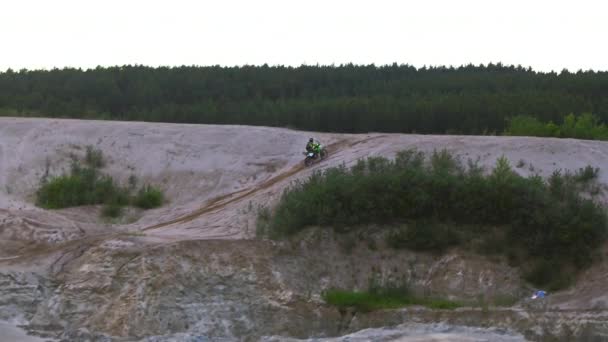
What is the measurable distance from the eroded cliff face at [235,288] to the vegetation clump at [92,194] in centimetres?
1125

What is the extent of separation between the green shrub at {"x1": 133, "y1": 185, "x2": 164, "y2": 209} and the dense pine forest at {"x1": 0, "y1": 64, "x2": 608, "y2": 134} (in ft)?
42.5

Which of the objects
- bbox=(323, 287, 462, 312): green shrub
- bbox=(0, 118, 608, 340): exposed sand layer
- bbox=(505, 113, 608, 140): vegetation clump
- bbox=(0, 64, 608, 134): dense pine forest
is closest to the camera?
bbox=(323, 287, 462, 312): green shrub

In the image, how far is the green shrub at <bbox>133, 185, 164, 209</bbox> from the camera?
1384 inches

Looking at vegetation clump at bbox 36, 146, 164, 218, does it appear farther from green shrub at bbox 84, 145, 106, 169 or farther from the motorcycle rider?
the motorcycle rider

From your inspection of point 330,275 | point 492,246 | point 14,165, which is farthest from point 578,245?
Result: point 14,165

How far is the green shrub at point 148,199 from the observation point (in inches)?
1384

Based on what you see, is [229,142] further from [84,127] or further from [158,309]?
[158,309]

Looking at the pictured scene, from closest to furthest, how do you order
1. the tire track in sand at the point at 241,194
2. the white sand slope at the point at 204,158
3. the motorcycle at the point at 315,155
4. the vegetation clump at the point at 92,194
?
1. the white sand slope at the point at 204,158
2. the tire track in sand at the point at 241,194
3. the vegetation clump at the point at 92,194
4. the motorcycle at the point at 315,155

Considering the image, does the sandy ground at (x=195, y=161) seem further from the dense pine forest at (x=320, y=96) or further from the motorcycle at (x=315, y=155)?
the dense pine forest at (x=320, y=96)

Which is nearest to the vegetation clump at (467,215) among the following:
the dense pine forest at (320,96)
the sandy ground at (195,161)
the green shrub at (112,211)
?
the sandy ground at (195,161)

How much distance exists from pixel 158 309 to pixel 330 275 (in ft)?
12.1

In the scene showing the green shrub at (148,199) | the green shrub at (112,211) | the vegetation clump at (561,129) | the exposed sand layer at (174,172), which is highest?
the vegetation clump at (561,129)

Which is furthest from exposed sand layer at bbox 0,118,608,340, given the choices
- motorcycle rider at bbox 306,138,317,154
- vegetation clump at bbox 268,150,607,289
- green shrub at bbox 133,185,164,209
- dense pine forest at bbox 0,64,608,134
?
dense pine forest at bbox 0,64,608,134

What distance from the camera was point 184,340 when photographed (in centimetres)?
2033
